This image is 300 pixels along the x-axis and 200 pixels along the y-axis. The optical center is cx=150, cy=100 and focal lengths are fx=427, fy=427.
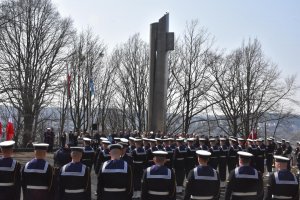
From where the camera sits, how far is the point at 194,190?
7102 millimetres

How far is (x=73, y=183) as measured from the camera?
23.3 ft

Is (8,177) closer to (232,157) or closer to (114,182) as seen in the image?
(114,182)

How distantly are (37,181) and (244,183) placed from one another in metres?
3.51

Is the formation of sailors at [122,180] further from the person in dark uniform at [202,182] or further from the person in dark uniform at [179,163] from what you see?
the person in dark uniform at [179,163]

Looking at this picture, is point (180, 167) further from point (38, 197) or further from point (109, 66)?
point (109, 66)

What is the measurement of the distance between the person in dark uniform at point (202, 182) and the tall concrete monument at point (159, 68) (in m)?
20.6

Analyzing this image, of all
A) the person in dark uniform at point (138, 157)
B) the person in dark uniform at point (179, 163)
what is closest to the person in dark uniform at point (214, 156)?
the person in dark uniform at point (179, 163)

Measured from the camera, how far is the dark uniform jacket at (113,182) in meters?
7.16

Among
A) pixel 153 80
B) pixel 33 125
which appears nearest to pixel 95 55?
pixel 33 125

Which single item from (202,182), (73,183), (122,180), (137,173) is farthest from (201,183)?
(137,173)

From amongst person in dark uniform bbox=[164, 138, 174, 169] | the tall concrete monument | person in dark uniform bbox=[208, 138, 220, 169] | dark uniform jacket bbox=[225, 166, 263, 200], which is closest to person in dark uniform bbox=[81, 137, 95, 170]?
person in dark uniform bbox=[164, 138, 174, 169]

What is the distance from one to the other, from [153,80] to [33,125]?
16862mm

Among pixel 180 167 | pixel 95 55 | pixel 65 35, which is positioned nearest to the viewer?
pixel 180 167

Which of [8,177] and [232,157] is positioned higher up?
[8,177]
